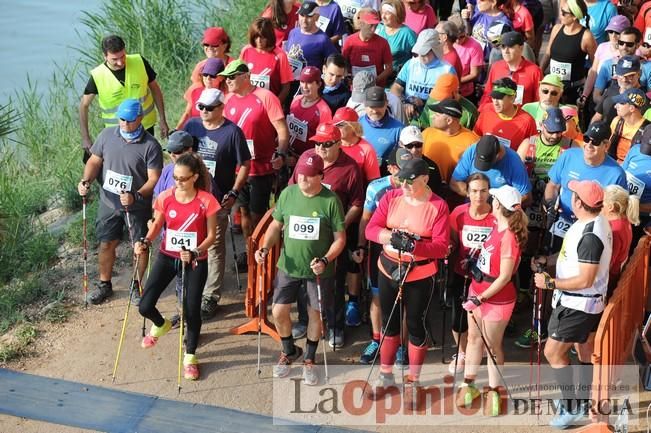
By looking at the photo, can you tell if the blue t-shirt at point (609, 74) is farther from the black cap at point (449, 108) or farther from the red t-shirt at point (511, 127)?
the black cap at point (449, 108)

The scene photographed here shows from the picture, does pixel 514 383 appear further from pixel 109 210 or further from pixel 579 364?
pixel 109 210

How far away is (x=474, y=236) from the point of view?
25.8 feet

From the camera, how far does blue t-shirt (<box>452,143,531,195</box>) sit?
329 inches

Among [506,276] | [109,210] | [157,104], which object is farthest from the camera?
[157,104]

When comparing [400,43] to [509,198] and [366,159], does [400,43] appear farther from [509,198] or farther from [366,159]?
[509,198]

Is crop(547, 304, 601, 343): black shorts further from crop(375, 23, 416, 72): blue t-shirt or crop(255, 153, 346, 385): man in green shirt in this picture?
→ crop(375, 23, 416, 72): blue t-shirt

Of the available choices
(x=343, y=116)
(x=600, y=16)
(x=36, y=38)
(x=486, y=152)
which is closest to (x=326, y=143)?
(x=343, y=116)

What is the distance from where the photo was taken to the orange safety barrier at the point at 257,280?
886 cm

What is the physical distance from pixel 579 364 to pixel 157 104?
490 cm

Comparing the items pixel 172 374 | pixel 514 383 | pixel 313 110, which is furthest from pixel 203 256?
pixel 514 383

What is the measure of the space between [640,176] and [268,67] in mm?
4018

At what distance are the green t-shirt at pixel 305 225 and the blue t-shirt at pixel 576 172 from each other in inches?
74.6

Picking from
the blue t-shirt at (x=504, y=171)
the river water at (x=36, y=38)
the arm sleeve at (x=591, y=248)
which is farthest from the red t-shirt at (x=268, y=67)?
the river water at (x=36, y=38)

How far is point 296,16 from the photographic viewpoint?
480 inches
